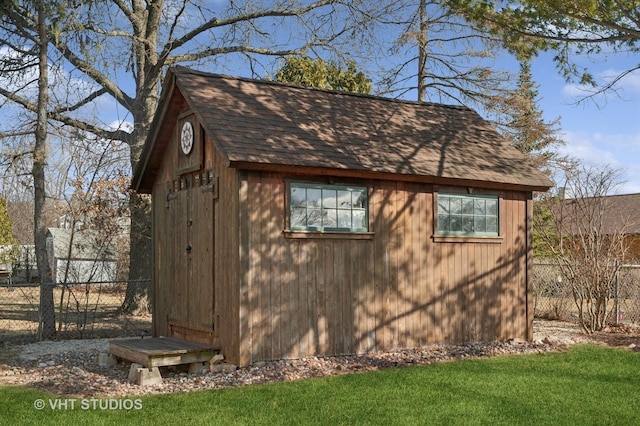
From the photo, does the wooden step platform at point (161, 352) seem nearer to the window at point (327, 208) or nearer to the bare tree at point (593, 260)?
the window at point (327, 208)

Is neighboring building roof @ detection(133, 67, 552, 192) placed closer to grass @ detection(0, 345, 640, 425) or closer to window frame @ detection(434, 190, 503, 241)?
window frame @ detection(434, 190, 503, 241)

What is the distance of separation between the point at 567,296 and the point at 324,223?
28.1 feet

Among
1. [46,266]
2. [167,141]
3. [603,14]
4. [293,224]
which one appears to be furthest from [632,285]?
[46,266]

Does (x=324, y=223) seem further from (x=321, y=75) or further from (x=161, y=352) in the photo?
(x=321, y=75)

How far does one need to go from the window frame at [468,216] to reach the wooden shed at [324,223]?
0.07 ft

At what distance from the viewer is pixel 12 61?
1809 centimetres

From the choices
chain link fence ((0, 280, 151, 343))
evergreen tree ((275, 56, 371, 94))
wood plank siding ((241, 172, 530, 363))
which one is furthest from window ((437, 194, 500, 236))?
evergreen tree ((275, 56, 371, 94))

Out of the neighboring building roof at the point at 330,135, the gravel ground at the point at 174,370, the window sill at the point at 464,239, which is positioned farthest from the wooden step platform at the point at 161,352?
the window sill at the point at 464,239

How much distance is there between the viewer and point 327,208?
10.5 metres

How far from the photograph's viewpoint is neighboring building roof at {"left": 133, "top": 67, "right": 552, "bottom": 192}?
396 inches

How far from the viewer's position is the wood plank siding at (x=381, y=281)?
991 cm

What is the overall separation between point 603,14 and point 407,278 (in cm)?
510

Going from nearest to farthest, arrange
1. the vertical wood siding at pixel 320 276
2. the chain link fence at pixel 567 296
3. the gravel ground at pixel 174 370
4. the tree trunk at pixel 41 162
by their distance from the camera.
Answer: the gravel ground at pixel 174 370 < the vertical wood siding at pixel 320 276 < the tree trunk at pixel 41 162 < the chain link fence at pixel 567 296

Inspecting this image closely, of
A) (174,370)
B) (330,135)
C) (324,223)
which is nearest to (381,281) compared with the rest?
(324,223)
